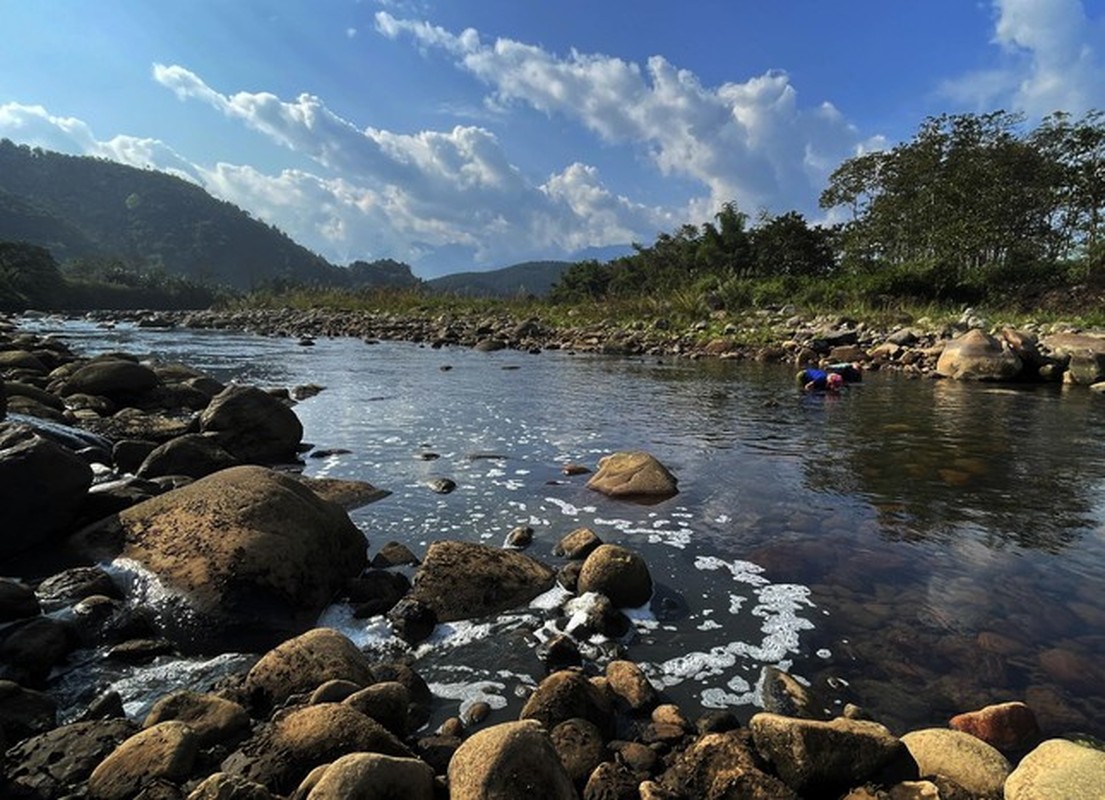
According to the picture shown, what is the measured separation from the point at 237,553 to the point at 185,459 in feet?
10.4

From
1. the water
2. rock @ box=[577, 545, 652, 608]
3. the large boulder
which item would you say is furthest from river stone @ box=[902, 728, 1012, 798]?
the large boulder

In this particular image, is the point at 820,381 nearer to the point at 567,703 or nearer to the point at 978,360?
the point at 978,360

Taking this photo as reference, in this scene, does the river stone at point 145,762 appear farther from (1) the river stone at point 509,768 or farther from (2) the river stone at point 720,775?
(2) the river stone at point 720,775

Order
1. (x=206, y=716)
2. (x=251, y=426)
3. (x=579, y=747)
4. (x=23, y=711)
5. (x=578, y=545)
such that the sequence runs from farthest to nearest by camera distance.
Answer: (x=251, y=426), (x=578, y=545), (x=23, y=711), (x=206, y=716), (x=579, y=747)

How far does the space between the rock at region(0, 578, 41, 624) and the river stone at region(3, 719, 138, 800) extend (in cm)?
125

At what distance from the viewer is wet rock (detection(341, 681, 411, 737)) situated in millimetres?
2875

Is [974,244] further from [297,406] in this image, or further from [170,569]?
[170,569]

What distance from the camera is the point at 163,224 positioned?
15600cm

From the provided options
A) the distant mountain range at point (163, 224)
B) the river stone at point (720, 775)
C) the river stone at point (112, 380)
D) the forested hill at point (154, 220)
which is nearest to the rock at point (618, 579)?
the river stone at point (720, 775)

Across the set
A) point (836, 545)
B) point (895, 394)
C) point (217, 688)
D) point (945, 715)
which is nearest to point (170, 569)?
point (217, 688)

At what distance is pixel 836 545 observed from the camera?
543 centimetres

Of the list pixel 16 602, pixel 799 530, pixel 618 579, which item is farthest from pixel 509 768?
pixel 799 530

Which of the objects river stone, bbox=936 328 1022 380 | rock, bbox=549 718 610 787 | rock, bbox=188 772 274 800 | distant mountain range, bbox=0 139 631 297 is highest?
distant mountain range, bbox=0 139 631 297

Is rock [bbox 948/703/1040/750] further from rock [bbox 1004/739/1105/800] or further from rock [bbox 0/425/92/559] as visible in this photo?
rock [bbox 0/425/92/559]
